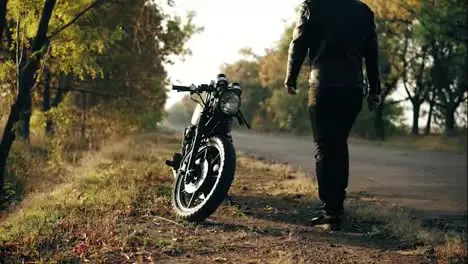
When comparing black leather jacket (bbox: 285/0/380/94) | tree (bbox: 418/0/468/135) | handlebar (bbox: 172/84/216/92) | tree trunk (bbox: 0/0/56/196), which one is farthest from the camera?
tree (bbox: 418/0/468/135)

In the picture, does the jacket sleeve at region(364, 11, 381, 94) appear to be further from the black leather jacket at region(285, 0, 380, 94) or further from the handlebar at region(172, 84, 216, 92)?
the handlebar at region(172, 84, 216, 92)

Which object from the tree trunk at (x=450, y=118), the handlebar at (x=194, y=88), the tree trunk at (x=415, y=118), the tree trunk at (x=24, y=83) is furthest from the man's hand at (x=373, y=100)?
the tree trunk at (x=415, y=118)

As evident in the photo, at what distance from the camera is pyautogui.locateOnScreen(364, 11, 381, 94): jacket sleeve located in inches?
213

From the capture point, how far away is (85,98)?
20.4m

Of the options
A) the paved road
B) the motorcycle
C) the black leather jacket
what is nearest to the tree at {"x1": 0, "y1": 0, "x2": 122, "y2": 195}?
the motorcycle

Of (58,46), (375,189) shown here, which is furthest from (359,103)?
(58,46)

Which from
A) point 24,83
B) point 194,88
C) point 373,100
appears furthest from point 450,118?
point 194,88

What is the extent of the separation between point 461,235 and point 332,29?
102 inches

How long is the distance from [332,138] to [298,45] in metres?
0.94

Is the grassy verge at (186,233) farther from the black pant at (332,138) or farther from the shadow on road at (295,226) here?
the black pant at (332,138)

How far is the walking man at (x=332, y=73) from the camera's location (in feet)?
17.0

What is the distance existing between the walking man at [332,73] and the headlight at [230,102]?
59cm

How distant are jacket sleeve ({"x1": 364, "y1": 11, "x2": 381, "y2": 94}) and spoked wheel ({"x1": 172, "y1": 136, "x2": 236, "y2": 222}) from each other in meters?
1.57

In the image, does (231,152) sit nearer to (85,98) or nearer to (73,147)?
(73,147)
